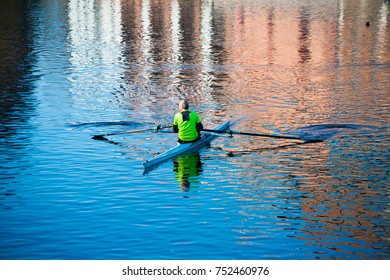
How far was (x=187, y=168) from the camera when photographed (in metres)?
29.2

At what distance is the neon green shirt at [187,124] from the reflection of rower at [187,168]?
2.69ft

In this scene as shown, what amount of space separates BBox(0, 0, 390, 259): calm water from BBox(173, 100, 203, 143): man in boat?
0.90 metres

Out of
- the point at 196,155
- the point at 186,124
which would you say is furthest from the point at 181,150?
the point at 186,124

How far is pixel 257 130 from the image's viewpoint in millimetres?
36281

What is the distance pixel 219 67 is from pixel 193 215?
36927 millimetres

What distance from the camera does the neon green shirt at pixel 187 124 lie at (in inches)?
1203

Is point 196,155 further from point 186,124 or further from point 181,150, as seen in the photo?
point 186,124

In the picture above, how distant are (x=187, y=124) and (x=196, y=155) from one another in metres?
1.43

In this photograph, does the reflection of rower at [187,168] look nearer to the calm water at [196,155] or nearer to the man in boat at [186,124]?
the calm water at [196,155]

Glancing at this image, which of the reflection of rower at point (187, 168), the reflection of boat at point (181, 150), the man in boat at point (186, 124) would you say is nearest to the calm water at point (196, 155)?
the reflection of rower at point (187, 168)

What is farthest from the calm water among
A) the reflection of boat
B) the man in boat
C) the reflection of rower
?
the man in boat

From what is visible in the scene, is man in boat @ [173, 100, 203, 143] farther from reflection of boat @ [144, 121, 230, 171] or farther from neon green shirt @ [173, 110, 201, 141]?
reflection of boat @ [144, 121, 230, 171]

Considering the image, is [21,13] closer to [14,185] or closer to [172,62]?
[172,62]
